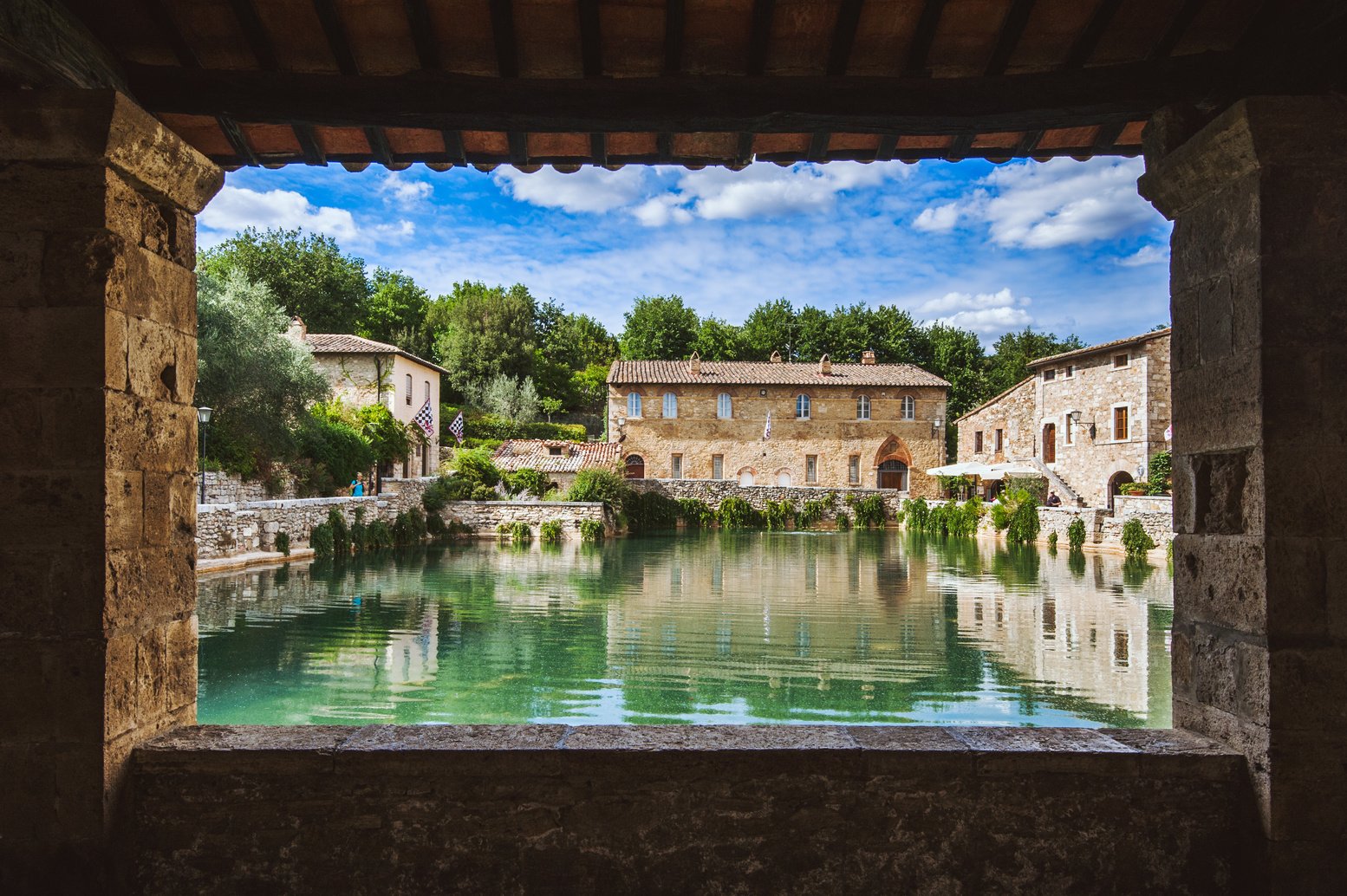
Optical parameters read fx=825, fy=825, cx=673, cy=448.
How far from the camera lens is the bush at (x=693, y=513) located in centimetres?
3181

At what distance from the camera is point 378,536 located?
21.1m

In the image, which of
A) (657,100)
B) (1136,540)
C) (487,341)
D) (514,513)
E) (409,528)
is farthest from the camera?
(487,341)

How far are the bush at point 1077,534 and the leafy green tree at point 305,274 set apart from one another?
35.7 meters

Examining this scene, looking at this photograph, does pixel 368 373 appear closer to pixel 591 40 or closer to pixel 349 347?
pixel 349 347

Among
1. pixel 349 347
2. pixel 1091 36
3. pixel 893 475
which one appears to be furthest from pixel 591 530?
pixel 1091 36

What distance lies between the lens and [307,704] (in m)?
7.04

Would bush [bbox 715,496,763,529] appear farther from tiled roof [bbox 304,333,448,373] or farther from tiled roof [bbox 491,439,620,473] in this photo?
tiled roof [bbox 304,333,448,373]

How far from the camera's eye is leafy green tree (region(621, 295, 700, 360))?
47938 millimetres

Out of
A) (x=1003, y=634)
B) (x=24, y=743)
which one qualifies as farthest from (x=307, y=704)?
(x=1003, y=634)

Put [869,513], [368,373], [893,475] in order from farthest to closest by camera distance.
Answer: [893,475], [869,513], [368,373]

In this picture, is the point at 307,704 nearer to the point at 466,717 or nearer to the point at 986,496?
the point at 466,717

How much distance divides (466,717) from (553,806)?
15.2 ft

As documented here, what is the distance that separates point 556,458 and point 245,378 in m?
12.3

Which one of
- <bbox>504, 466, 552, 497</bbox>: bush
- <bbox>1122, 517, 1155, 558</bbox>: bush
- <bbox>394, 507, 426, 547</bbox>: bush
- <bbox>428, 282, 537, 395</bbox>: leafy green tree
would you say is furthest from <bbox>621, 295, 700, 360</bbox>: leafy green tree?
<bbox>1122, 517, 1155, 558</bbox>: bush
